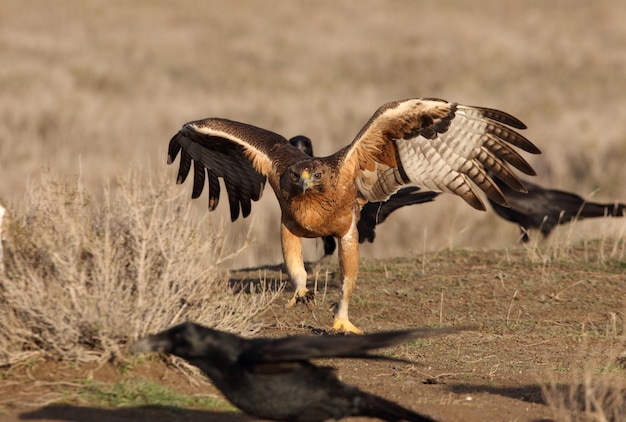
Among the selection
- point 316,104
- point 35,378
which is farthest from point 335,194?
point 316,104

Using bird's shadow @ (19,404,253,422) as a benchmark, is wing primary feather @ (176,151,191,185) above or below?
above

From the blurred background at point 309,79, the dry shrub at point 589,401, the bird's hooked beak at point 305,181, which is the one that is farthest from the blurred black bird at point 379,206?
the dry shrub at point 589,401

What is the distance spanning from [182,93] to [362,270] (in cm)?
1435

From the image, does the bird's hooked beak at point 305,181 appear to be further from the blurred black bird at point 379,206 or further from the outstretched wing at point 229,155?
the blurred black bird at point 379,206

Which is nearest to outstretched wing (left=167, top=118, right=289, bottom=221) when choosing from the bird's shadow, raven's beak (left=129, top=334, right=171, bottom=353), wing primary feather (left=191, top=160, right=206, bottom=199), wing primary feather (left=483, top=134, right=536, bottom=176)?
wing primary feather (left=191, top=160, right=206, bottom=199)

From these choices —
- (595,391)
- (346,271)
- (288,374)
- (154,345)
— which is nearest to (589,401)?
(595,391)

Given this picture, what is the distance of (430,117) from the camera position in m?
7.63

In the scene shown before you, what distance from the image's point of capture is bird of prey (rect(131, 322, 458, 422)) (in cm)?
466

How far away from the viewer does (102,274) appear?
5.82m

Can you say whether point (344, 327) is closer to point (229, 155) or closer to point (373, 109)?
point (229, 155)

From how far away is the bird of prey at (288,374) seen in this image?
15.3ft

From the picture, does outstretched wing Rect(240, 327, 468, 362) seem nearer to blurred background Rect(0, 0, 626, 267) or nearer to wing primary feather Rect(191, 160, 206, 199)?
wing primary feather Rect(191, 160, 206, 199)

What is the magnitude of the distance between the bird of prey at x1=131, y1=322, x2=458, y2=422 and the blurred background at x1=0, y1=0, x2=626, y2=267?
7508mm

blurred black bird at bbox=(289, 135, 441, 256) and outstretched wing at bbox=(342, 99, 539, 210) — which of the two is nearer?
outstretched wing at bbox=(342, 99, 539, 210)
